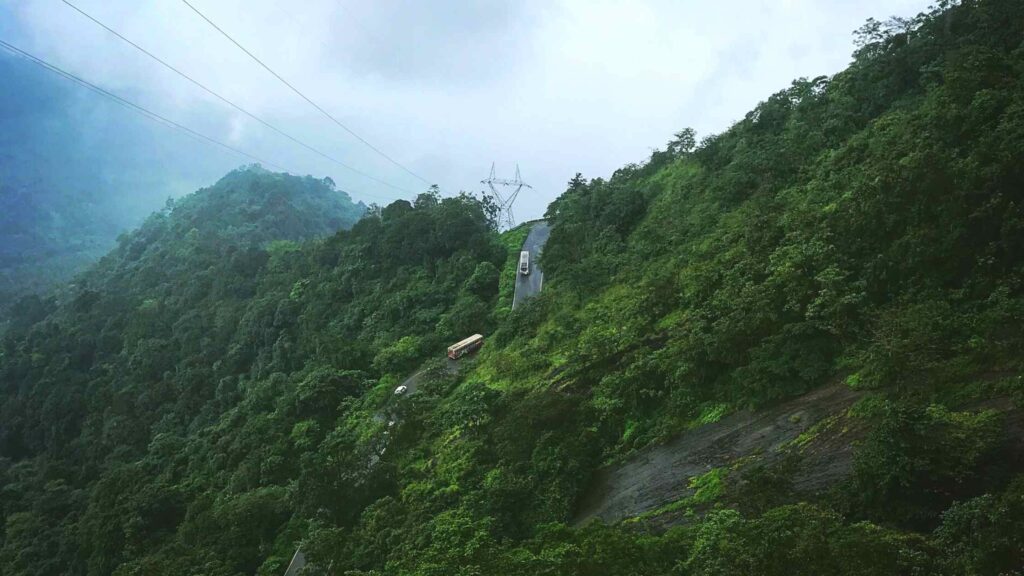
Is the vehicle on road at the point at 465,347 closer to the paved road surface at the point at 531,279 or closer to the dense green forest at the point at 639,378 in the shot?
the dense green forest at the point at 639,378

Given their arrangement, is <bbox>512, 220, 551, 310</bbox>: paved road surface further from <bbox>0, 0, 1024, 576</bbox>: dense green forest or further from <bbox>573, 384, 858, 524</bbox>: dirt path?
<bbox>573, 384, 858, 524</bbox>: dirt path

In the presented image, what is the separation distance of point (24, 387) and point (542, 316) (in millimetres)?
49878

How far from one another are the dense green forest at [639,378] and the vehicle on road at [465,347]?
2.04m

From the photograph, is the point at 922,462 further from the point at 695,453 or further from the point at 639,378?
the point at 639,378

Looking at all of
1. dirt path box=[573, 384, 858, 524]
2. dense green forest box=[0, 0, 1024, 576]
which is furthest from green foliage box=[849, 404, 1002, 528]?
dirt path box=[573, 384, 858, 524]

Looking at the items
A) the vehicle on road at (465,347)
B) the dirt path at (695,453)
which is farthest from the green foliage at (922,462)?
the vehicle on road at (465,347)

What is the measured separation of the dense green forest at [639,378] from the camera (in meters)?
13.5

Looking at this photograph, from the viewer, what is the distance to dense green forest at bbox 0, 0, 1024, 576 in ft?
44.4

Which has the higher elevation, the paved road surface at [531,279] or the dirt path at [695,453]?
the paved road surface at [531,279]

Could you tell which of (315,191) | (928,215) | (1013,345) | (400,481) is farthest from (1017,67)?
(315,191)

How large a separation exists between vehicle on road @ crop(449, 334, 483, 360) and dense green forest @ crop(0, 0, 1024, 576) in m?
2.04

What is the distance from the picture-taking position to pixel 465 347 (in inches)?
1532

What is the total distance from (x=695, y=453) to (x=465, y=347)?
815 inches

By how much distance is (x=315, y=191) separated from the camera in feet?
409
